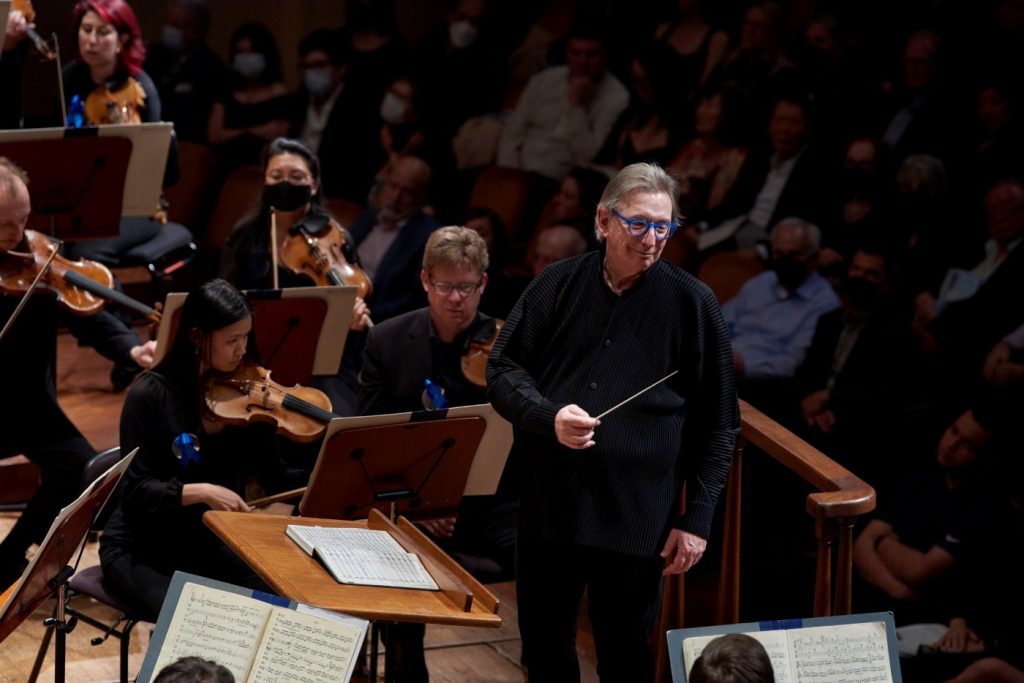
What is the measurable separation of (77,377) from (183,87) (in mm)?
1785

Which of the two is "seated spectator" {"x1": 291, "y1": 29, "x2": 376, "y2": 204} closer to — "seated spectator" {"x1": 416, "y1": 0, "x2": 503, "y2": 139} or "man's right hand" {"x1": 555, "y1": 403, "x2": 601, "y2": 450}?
"seated spectator" {"x1": 416, "y1": 0, "x2": 503, "y2": 139}

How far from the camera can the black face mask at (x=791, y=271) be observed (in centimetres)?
477

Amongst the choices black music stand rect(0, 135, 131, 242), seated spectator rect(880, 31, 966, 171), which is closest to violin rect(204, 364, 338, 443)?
black music stand rect(0, 135, 131, 242)

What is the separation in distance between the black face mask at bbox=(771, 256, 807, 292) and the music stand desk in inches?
93.4

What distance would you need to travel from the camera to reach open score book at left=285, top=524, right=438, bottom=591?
2576 millimetres

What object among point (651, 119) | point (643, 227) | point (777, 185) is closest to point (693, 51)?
point (651, 119)

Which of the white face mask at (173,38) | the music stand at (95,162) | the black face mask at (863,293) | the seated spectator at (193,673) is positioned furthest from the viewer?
the white face mask at (173,38)

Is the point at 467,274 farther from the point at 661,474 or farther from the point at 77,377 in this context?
the point at 77,377

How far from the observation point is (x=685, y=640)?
7.68 feet

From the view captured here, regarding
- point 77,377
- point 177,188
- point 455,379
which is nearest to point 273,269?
point 455,379

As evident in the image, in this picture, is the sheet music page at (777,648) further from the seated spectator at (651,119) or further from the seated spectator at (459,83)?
the seated spectator at (459,83)

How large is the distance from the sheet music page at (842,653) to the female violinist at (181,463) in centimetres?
128

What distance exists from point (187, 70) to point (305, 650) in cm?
477

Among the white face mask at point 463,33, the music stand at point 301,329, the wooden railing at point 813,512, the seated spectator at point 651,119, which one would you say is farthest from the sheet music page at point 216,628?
the white face mask at point 463,33
